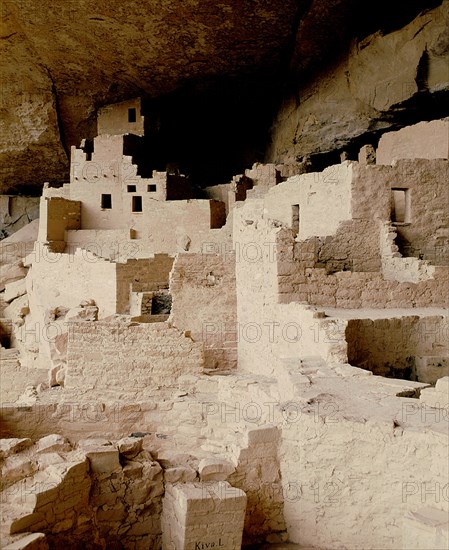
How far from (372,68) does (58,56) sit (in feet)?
31.9

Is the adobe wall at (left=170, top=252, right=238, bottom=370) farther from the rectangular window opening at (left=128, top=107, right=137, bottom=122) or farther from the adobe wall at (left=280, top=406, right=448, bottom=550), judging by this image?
the rectangular window opening at (left=128, top=107, right=137, bottom=122)

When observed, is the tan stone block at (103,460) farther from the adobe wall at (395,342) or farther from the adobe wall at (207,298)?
the adobe wall at (207,298)

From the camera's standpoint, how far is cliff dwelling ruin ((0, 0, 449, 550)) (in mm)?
4074

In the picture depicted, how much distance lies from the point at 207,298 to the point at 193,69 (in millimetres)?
10816

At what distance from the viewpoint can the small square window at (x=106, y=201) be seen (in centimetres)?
1748

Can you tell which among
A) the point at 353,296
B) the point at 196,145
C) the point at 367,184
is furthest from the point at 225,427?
the point at 196,145

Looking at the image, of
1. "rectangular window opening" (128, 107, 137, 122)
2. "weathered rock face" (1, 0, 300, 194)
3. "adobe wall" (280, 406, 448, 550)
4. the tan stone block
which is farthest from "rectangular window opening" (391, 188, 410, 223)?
"rectangular window opening" (128, 107, 137, 122)

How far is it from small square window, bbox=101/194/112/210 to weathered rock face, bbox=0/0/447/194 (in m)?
4.00

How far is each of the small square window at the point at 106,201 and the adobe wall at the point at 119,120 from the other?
310cm

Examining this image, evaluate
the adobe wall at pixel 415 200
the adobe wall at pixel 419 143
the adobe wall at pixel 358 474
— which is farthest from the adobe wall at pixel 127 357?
the adobe wall at pixel 419 143

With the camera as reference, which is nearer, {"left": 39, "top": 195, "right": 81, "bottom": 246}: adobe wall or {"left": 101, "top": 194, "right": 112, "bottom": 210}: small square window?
{"left": 39, "top": 195, "right": 81, "bottom": 246}: adobe wall

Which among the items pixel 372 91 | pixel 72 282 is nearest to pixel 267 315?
pixel 72 282

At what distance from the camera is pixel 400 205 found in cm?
1016

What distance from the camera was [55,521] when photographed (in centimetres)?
402
